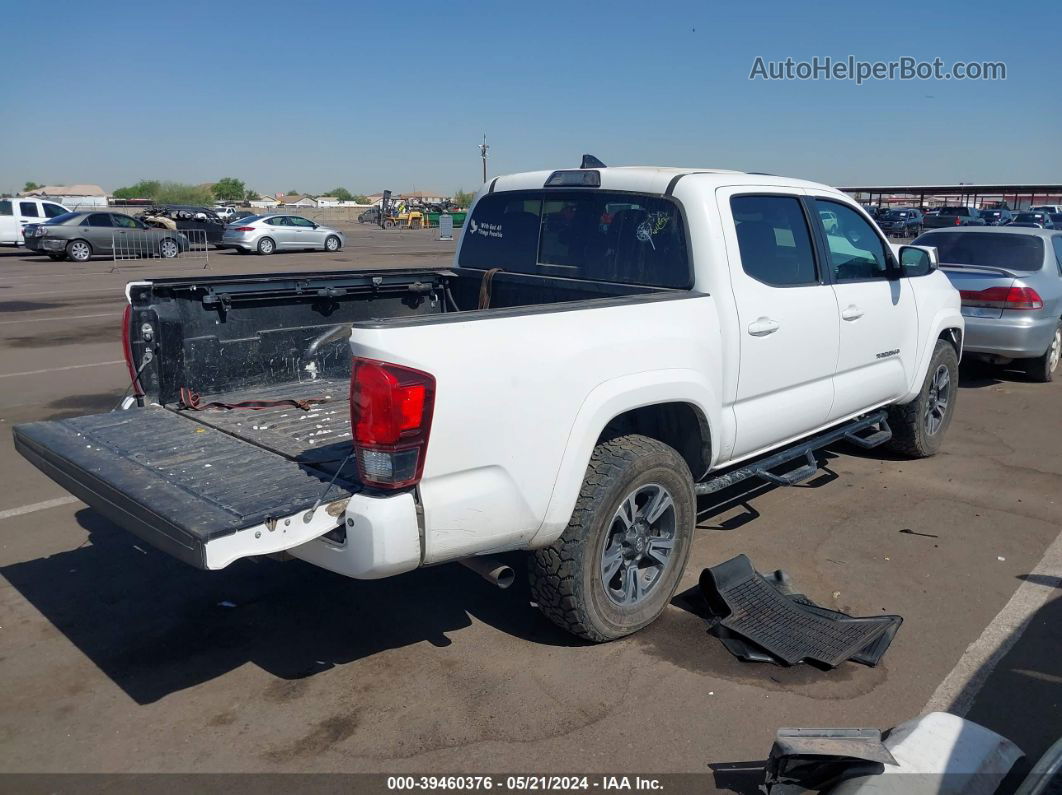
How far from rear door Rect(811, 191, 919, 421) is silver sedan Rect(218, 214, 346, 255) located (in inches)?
1041

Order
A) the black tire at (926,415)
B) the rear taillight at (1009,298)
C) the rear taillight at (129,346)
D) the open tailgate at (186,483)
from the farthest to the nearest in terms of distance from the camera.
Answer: the rear taillight at (1009,298) < the black tire at (926,415) < the rear taillight at (129,346) < the open tailgate at (186,483)

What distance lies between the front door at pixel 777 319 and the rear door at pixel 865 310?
0.17 meters

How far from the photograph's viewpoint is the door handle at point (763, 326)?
4.53 meters

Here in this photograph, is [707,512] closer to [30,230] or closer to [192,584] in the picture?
[192,584]

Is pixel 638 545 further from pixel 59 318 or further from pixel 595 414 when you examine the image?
pixel 59 318

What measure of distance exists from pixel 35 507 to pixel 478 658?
11.5 feet

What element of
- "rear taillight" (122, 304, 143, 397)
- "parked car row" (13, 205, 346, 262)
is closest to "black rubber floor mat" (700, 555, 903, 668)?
"rear taillight" (122, 304, 143, 397)

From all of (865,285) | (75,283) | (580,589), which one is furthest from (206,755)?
(75,283)

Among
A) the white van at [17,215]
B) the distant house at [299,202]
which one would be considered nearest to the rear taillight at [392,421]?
the white van at [17,215]

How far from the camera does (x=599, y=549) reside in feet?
12.4

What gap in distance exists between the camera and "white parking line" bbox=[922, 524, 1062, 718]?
3590 millimetres

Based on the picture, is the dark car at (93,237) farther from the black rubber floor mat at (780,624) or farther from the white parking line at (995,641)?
the white parking line at (995,641)

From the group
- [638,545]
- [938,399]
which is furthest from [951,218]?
[638,545]

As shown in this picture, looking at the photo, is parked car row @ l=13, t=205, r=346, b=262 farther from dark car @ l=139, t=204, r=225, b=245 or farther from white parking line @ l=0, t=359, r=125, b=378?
white parking line @ l=0, t=359, r=125, b=378
